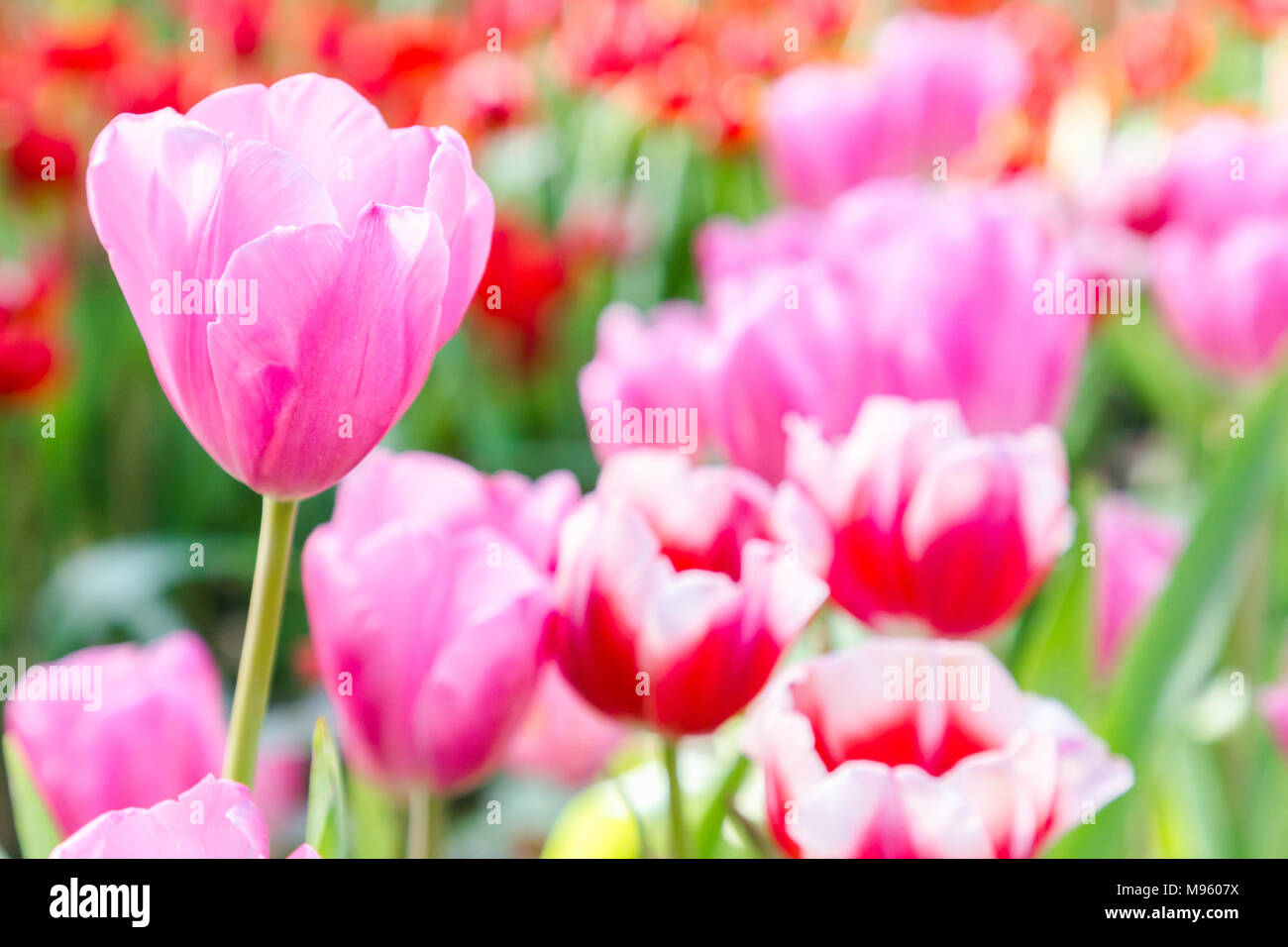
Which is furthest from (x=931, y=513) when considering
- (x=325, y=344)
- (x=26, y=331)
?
(x=26, y=331)

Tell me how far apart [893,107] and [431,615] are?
2.45ft

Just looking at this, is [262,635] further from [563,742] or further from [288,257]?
[563,742]

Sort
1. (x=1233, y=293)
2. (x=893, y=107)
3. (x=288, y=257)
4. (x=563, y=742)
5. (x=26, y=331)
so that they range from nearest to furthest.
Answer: (x=288, y=257), (x=563, y=742), (x=1233, y=293), (x=26, y=331), (x=893, y=107)

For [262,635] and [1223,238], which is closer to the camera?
[262,635]

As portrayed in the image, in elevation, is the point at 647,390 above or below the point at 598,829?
above

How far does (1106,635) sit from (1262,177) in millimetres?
335

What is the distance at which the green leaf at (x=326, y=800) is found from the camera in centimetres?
27

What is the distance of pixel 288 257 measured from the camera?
23cm

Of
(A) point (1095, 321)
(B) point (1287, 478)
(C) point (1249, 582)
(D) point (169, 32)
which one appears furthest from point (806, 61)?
(D) point (169, 32)

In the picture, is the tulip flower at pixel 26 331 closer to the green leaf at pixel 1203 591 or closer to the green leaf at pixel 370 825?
the green leaf at pixel 370 825

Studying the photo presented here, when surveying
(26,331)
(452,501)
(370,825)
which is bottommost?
(370,825)

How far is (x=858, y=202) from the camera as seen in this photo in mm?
531

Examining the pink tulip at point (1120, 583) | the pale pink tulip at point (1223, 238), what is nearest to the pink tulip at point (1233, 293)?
the pale pink tulip at point (1223, 238)

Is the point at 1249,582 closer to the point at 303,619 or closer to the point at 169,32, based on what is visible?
the point at 303,619
